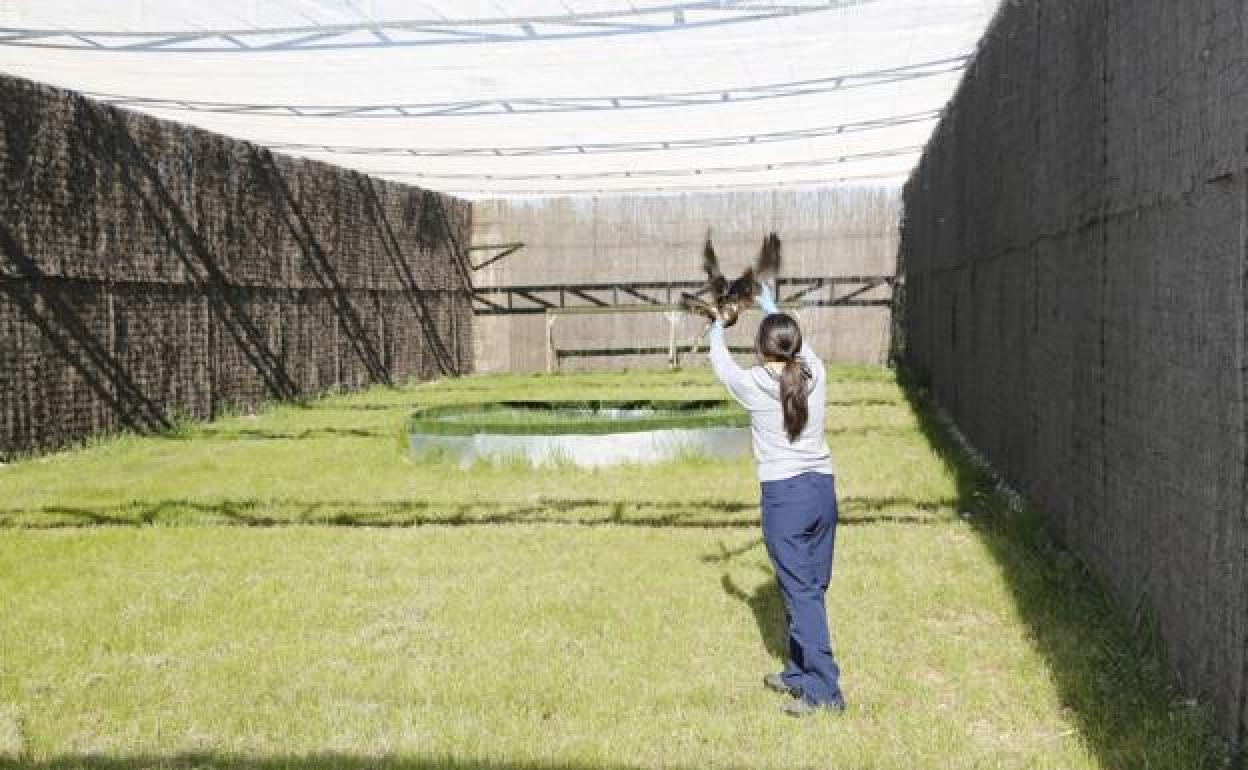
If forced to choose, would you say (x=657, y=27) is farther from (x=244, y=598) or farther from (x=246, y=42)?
(x=244, y=598)

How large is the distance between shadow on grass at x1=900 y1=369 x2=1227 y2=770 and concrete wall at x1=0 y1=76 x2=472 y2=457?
832 centimetres

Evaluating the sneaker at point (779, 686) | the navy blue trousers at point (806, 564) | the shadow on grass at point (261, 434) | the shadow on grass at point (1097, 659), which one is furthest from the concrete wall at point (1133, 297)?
the shadow on grass at point (261, 434)

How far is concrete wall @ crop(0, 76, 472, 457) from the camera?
1010 centimetres

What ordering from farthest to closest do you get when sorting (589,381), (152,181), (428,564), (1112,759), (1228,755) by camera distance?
Result: (589,381) < (152,181) < (428,564) < (1112,759) < (1228,755)

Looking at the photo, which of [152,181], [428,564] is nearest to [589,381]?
[152,181]

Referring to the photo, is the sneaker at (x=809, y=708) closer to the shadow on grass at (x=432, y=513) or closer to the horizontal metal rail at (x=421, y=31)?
the shadow on grass at (x=432, y=513)

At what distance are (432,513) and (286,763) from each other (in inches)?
161

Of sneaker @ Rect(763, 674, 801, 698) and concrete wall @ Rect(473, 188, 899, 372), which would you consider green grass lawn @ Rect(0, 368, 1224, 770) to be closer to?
sneaker @ Rect(763, 674, 801, 698)

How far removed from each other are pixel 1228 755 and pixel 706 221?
18.4m

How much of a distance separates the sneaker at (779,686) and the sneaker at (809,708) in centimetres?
11

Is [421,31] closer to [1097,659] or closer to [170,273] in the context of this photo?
[1097,659]

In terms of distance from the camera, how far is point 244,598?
555 centimetres

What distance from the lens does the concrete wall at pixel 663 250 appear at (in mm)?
20734

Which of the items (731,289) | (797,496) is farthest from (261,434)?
(797,496)
